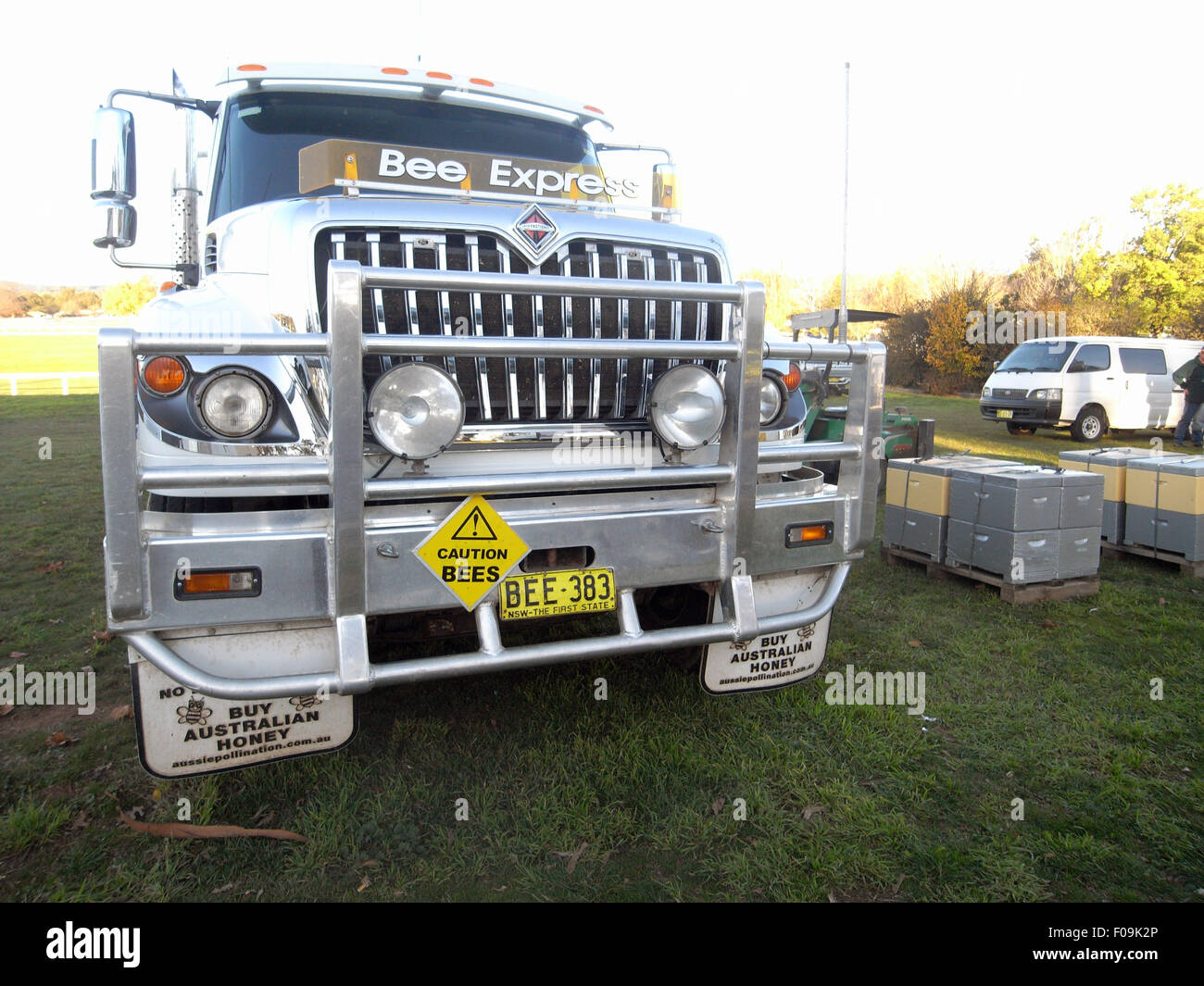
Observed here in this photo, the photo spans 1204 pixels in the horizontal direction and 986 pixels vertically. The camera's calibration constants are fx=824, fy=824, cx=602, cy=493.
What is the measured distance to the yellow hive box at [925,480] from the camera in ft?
18.8

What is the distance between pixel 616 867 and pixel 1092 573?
4336 millimetres

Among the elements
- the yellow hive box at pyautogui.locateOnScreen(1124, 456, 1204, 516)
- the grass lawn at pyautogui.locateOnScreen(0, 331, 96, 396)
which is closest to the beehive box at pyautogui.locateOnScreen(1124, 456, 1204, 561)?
the yellow hive box at pyautogui.locateOnScreen(1124, 456, 1204, 516)

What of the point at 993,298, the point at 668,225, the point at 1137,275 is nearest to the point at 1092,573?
the point at 668,225

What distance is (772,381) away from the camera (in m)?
3.34

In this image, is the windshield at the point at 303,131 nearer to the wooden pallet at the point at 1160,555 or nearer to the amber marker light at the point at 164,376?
the amber marker light at the point at 164,376

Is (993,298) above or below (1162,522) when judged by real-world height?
above

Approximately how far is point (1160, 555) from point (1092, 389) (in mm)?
9779

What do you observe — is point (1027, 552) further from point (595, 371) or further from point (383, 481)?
point (383, 481)

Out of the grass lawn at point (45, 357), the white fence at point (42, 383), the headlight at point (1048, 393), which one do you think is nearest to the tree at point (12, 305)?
the grass lawn at point (45, 357)

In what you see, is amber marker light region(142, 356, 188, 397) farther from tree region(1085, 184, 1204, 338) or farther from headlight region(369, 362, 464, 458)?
tree region(1085, 184, 1204, 338)

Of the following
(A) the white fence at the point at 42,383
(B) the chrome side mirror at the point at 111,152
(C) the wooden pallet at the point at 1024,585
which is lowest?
(C) the wooden pallet at the point at 1024,585

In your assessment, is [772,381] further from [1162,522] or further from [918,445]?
[918,445]

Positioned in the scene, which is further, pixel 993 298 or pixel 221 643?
pixel 993 298

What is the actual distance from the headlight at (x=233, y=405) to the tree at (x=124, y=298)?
3710 cm
